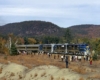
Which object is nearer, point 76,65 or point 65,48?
point 76,65

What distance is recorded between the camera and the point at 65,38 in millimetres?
136125

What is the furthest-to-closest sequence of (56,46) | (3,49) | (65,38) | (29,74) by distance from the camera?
1. (65,38)
2. (3,49)
3. (56,46)
4. (29,74)

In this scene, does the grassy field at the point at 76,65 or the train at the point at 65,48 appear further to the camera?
the train at the point at 65,48

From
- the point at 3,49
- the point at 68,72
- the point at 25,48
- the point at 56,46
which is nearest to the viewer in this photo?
the point at 68,72

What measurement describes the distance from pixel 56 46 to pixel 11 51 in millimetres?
15587

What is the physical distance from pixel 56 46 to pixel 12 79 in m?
51.9

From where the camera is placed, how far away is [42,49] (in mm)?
87500

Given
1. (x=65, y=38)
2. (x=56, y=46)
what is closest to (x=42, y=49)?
(x=56, y=46)

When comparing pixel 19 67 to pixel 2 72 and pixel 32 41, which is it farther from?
pixel 32 41

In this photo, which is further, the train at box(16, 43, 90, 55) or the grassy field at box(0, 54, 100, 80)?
the train at box(16, 43, 90, 55)

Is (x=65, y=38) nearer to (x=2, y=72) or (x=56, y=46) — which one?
(x=56, y=46)

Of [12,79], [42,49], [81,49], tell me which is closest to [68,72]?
[12,79]

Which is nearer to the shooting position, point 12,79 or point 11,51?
point 12,79

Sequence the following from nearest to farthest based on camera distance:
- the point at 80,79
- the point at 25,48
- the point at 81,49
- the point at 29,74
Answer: the point at 80,79 < the point at 29,74 < the point at 81,49 < the point at 25,48
